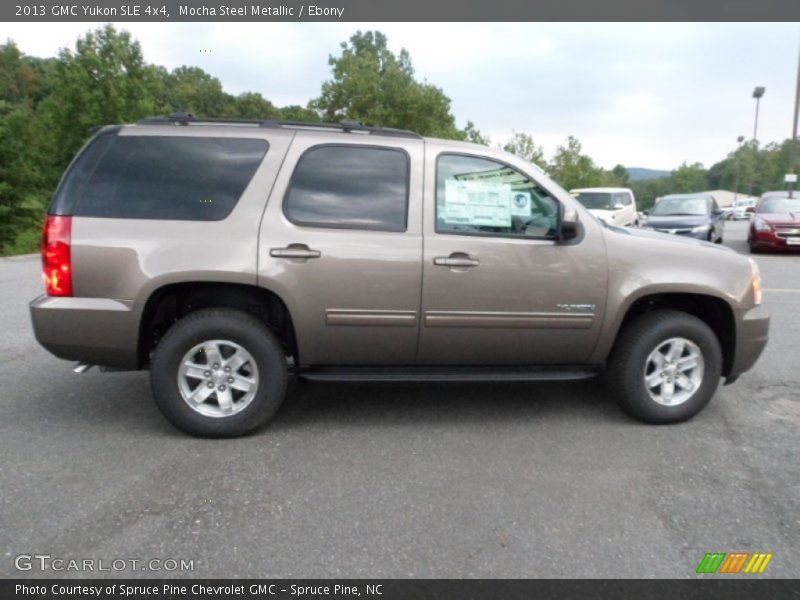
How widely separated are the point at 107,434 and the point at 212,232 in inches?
56.1

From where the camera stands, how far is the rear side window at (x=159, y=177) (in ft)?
12.6

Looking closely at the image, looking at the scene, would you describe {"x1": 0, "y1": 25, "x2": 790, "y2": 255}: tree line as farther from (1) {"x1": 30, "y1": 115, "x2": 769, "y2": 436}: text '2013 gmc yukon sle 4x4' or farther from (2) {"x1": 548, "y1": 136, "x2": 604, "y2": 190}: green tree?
(1) {"x1": 30, "y1": 115, "x2": 769, "y2": 436}: text '2013 gmc yukon sle 4x4'

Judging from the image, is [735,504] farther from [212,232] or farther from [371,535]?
[212,232]

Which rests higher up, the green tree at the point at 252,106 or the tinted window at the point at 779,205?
the green tree at the point at 252,106

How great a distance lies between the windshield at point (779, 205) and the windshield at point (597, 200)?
12.6ft

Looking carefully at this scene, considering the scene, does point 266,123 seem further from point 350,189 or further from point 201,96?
point 201,96

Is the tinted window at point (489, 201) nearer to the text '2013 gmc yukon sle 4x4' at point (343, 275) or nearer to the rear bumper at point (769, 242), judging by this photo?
the text '2013 gmc yukon sle 4x4' at point (343, 275)

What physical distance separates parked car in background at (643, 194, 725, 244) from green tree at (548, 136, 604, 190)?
22582 mm

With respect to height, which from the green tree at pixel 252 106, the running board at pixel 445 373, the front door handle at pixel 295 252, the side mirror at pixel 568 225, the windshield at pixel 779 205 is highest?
the green tree at pixel 252 106

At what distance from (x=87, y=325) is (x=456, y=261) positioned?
2220mm

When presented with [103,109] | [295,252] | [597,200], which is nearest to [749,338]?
[295,252]

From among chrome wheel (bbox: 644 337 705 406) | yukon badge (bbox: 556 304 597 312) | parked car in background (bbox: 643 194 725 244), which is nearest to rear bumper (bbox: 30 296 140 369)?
yukon badge (bbox: 556 304 597 312)

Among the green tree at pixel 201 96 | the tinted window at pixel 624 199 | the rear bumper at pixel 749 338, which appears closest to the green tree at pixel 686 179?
the green tree at pixel 201 96
